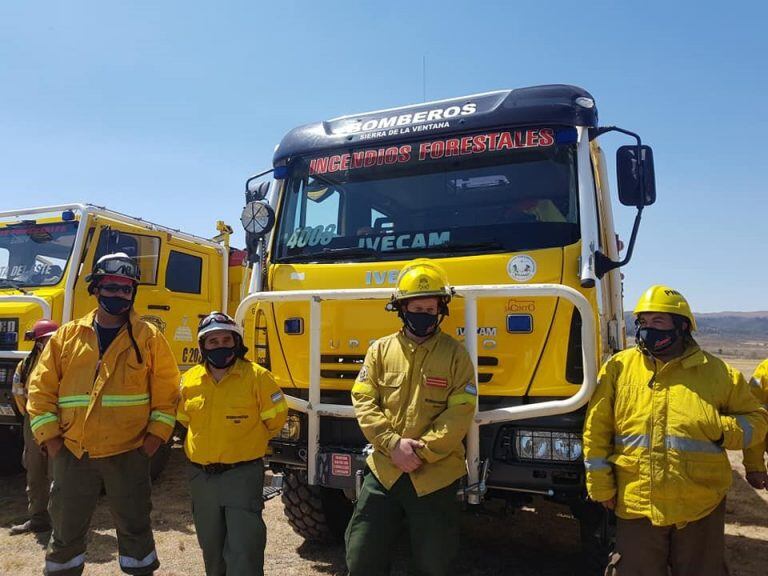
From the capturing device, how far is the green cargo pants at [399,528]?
9.00 feet

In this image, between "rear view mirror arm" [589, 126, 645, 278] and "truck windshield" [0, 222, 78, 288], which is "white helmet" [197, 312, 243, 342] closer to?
"rear view mirror arm" [589, 126, 645, 278]

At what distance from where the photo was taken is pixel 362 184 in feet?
13.4

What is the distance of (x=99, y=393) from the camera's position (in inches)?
123

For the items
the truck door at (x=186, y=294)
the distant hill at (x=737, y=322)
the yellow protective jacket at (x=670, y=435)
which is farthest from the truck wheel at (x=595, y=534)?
the distant hill at (x=737, y=322)

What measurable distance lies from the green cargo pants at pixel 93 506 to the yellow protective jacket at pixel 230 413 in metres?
0.37

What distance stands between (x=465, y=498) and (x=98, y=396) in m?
1.94

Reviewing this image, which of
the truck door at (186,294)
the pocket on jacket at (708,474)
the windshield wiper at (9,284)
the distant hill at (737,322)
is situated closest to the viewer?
the pocket on jacket at (708,474)

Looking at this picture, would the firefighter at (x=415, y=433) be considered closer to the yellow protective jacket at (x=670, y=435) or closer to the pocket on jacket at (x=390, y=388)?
the pocket on jacket at (x=390, y=388)

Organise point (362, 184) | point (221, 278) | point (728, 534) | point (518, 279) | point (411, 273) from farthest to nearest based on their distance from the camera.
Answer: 1. point (221, 278)
2. point (728, 534)
3. point (362, 184)
4. point (518, 279)
5. point (411, 273)

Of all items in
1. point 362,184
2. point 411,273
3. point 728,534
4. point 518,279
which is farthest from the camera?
point 728,534

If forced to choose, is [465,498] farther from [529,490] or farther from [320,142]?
[320,142]

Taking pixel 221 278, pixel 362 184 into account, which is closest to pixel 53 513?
pixel 362 184

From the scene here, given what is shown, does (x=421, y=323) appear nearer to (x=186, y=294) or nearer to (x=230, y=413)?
(x=230, y=413)

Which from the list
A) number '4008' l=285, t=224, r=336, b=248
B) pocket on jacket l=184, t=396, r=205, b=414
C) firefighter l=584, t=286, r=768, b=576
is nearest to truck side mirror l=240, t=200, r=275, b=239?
number '4008' l=285, t=224, r=336, b=248
